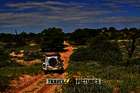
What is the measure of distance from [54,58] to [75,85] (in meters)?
14.3

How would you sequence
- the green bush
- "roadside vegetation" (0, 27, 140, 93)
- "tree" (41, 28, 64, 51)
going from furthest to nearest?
"tree" (41, 28, 64, 51) < the green bush < "roadside vegetation" (0, 27, 140, 93)

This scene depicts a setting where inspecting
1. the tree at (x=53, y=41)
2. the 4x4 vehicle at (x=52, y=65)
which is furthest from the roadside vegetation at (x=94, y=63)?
the 4x4 vehicle at (x=52, y=65)

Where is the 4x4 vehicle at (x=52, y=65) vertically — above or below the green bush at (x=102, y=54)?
above

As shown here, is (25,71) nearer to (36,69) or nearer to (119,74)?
(36,69)

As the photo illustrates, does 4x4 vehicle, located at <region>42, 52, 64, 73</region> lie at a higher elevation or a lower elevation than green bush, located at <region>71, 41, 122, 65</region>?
higher

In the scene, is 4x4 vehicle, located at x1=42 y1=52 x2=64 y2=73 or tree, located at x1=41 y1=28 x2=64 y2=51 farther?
tree, located at x1=41 y1=28 x2=64 y2=51

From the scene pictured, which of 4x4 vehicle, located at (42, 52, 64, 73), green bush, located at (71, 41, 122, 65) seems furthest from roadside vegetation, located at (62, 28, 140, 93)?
4x4 vehicle, located at (42, 52, 64, 73)

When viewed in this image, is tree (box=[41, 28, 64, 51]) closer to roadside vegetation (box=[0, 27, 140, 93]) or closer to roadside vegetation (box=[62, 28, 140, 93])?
roadside vegetation (box=[0, 27, 140, 93])

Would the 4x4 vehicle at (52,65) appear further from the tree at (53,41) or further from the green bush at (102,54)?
the tree at (53,41)

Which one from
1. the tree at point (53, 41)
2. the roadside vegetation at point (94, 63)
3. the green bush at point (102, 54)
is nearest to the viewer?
the roadside vegetation at point (94, 63)

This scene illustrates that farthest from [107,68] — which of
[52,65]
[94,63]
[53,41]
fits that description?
[53,41]

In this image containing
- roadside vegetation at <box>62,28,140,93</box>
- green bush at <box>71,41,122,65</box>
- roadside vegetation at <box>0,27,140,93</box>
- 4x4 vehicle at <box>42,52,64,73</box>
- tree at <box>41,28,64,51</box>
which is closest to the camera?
roadside vegetation at <box>62,28,140,93</box>

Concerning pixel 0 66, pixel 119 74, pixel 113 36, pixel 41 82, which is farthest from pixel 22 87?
pixel 113 36

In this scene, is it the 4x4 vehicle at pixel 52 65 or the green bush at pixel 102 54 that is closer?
the 4x4 vehicle at pixel 52 65
